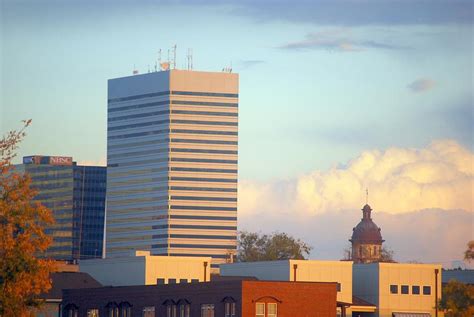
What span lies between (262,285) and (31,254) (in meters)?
47.3

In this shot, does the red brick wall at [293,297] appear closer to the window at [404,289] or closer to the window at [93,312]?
the window at [404,289]

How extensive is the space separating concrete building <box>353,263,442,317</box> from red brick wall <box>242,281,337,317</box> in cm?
1477

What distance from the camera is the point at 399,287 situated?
132625 mm

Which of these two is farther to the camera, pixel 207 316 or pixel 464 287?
pixel 207 316

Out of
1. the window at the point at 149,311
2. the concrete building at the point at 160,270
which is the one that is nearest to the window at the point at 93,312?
the window at the point at 149,311

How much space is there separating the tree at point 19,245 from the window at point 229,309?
46.6m

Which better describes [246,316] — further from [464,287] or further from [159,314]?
[464,287]

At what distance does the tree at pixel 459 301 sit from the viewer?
8688cm

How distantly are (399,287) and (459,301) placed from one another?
44637mm

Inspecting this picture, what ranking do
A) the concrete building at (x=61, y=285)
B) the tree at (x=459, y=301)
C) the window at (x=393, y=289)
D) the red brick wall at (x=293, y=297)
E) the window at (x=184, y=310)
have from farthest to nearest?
the concrete building at (x=61, y=285) < the window at (x=393, y=289) < the window at (x=184, y=310) < the red brick wall at (x=293, y=297) < the tree at (x=459, y=301)

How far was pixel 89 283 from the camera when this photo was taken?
140250 mm

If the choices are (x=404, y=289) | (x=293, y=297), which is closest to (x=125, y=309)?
(x=293, y=297)

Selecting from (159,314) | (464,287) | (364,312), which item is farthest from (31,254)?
(364,312)

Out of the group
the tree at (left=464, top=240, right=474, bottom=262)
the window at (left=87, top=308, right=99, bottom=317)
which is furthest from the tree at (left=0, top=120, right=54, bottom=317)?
the window at (left=87, top=308, right=99, bottom=317)
